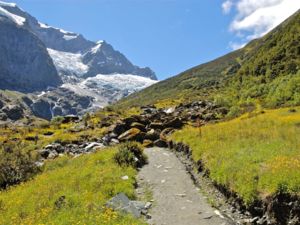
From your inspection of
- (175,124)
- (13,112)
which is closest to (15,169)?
(175,124)

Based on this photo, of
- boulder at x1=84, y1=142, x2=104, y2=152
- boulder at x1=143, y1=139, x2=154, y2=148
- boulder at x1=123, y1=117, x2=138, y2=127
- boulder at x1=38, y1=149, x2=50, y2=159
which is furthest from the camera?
boulder at x1=123, y1=117, x2=138, y2=127

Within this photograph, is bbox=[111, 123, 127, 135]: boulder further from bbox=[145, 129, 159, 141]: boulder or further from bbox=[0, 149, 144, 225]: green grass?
bbox=[0, 149, 144, 225]: green grass

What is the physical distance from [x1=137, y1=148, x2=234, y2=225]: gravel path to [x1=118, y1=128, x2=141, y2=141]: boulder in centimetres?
895

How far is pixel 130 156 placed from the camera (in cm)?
2559

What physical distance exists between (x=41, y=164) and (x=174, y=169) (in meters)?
9.27

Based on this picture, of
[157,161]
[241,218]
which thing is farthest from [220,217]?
[157,161]

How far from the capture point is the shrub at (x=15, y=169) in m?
24.7

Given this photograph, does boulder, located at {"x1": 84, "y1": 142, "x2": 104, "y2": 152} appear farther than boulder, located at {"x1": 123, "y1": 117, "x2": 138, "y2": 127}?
No

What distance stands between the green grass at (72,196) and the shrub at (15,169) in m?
1.99

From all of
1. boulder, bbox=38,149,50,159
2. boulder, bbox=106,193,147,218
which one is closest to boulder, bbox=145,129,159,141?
boulder, bbox=38,149,50,159

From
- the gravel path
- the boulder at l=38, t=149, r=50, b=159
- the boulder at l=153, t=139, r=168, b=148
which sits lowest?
the gravel path

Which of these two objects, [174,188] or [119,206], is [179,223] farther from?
[174,188]

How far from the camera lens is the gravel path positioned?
53.6 feet

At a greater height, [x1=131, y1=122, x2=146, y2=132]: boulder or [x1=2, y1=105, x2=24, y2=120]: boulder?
[x1=2, y1=105, x2=24, y2=120]: boulder
